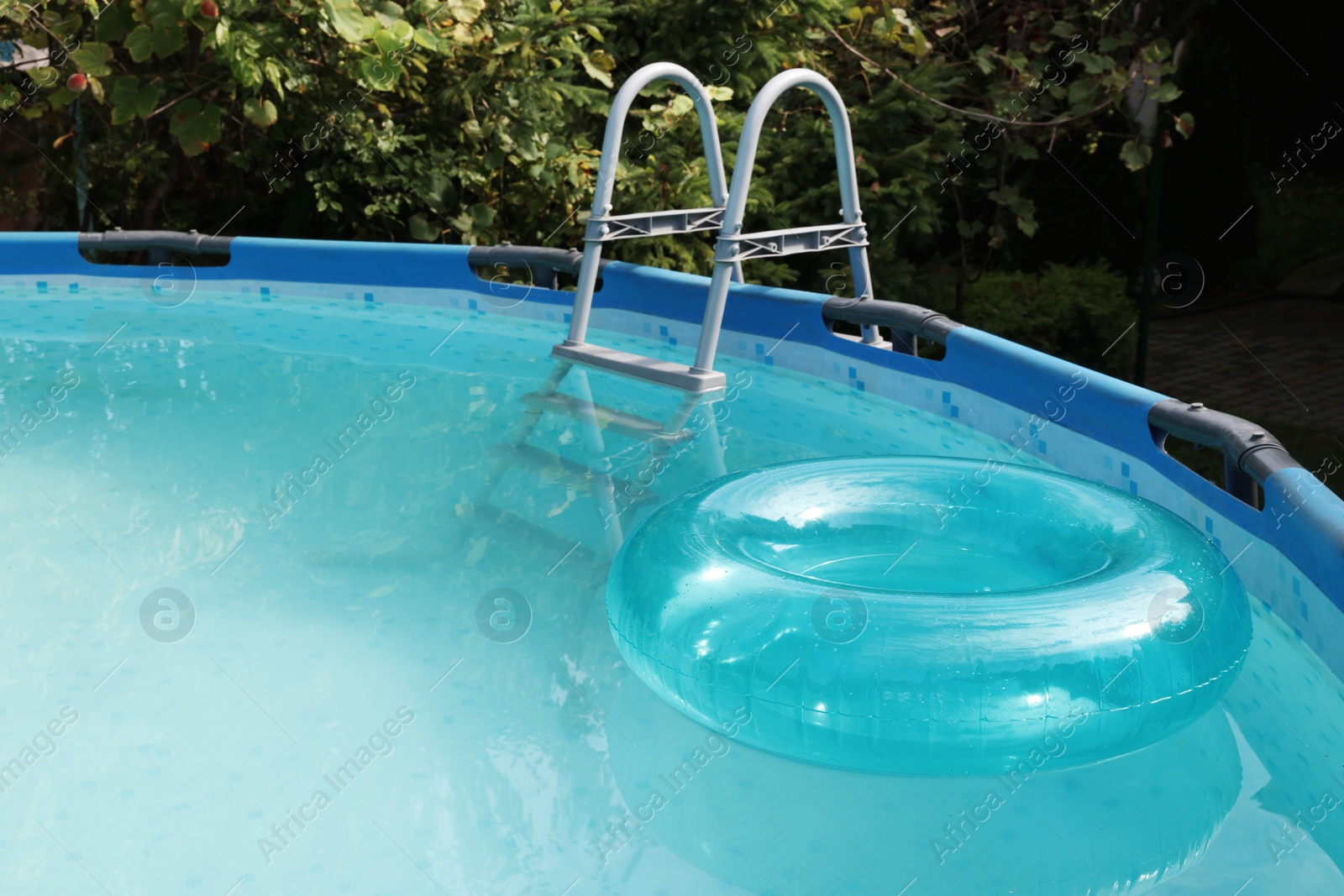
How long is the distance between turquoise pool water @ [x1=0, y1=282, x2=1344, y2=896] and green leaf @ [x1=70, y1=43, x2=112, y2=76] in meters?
2.97

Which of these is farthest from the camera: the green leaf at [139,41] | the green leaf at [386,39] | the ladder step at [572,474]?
the green leaf at [139,41]

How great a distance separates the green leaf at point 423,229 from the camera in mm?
6488

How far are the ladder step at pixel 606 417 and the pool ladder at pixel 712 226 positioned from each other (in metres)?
0.19

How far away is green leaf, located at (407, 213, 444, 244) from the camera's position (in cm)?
649

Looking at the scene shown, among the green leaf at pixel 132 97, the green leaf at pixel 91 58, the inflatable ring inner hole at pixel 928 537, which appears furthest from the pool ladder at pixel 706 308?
the green leaf at pixel 91 58

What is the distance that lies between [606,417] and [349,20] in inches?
111

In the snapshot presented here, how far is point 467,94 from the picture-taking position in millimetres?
6152

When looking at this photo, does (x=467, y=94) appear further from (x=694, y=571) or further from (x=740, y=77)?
(x=694, y=571)

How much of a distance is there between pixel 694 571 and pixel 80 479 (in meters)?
2.31

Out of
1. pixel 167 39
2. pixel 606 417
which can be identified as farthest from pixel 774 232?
pixel 167 39

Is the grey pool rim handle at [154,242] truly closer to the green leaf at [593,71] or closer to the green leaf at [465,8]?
the green leaf at [465,8]

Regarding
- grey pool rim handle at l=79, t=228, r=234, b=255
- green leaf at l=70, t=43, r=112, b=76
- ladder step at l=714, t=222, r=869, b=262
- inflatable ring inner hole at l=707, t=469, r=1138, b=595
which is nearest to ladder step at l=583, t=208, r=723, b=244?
ladder step at l=714, t=222, r=869, b=262

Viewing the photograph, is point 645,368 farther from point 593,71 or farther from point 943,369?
point 593,71

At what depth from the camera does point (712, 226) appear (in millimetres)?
4629
